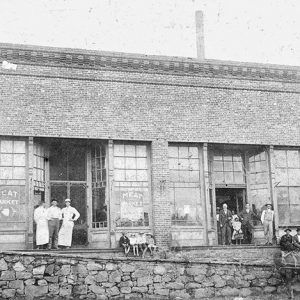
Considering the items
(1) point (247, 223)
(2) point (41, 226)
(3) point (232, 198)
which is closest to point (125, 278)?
(2) point (41, 226)

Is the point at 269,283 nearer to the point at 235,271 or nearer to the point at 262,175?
the point at 235,271

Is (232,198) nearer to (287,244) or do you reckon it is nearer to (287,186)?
(287,186)

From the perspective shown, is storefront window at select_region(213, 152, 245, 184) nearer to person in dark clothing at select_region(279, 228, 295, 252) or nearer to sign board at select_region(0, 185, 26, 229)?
person in dark clothing at select_region(279, 228, 295, 252)

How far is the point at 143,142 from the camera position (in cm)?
2122

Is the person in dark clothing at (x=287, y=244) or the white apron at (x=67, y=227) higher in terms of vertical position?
the white apron at (x=67, y=227)

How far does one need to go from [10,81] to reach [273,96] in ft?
33.3

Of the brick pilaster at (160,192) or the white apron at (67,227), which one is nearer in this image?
the white apron at (67,227)

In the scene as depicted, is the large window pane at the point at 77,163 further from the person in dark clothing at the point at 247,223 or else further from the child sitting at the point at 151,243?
the person in dark clothing at the point at 247,223

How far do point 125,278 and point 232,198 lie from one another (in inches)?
313

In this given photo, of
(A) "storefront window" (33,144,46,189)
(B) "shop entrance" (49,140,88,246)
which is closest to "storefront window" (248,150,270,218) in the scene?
(B) "shop entrance" (49,140,88,246)

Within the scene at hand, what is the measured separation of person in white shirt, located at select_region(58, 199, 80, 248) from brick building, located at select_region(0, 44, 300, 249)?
100cm

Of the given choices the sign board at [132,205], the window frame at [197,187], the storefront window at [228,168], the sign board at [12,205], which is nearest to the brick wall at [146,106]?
the window frame at [197,187]

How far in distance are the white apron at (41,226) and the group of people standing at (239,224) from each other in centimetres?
664

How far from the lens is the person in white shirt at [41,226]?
62.4 ft
